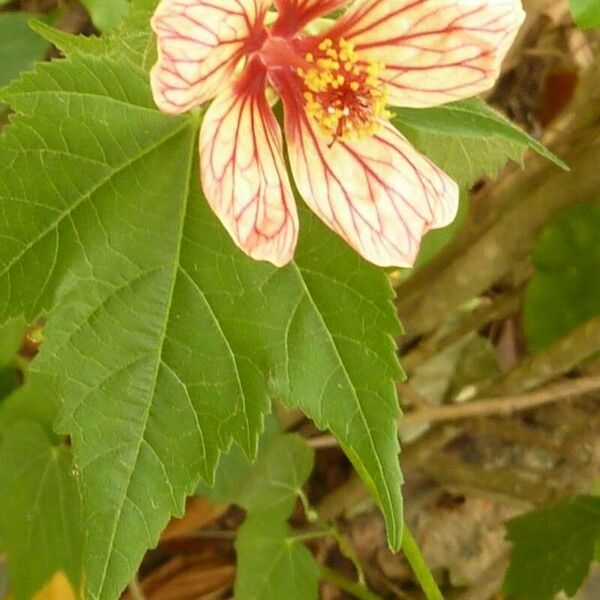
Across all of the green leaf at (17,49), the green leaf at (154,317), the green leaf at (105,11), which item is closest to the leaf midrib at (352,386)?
the green leaf at (154,317)

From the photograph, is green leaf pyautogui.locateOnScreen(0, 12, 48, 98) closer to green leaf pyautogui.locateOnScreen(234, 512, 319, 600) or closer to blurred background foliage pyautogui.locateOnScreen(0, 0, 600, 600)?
blurred background foliage pyautogui.locateOnScreen(0, 0, 600, 600)

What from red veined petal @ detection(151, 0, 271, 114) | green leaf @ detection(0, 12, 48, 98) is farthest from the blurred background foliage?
red veined petal @ detection(151, 0, 271, 114)

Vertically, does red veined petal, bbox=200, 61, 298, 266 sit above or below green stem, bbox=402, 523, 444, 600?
above

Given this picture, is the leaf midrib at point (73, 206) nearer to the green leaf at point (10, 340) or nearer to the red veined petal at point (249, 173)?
the red veined petal at point (249, 173)

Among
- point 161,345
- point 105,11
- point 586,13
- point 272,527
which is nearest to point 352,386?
point 161,345

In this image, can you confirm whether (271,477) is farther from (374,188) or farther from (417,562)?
(374,188)

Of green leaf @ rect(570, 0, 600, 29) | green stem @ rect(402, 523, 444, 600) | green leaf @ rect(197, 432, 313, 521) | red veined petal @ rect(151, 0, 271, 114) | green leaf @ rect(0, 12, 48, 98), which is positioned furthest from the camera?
green leaf @ rect(197, 432, 313, 521)

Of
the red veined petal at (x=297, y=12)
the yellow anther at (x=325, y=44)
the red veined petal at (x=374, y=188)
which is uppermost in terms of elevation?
the red veined petal at (x=297, y=12)
